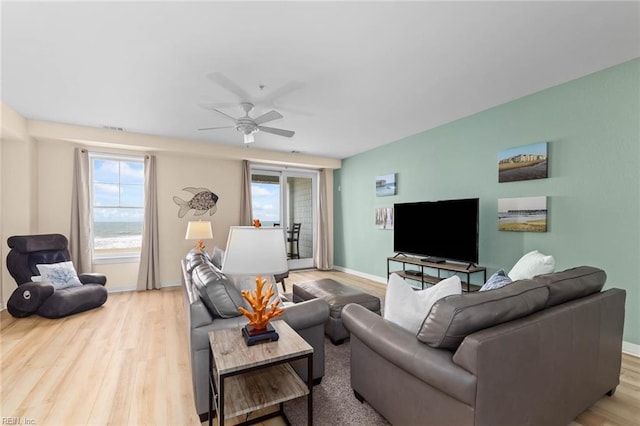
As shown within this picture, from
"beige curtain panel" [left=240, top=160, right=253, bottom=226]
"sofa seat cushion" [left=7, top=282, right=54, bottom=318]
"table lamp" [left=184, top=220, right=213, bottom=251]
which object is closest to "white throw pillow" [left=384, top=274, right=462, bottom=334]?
"table lamp" [left=184, top=220, right=213, bottom=251]

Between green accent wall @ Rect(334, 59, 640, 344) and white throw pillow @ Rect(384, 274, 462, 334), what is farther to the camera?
green accent wall @ Rect(334, 59, 640, 344)

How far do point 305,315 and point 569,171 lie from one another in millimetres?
3104

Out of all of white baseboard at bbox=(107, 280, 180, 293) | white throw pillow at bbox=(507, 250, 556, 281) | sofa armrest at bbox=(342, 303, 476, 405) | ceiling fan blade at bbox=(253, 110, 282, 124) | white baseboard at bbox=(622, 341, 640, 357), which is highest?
ceiling fan blade at bbox=(253, 110, 282, 124)

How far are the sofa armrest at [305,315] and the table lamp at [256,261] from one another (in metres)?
0.33

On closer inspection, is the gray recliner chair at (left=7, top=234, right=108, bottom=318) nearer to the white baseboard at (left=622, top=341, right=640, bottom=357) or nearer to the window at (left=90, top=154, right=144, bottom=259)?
the window at (left=90, top=154, right=144, bottom=259)

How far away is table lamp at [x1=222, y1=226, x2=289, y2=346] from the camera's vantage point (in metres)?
1.62

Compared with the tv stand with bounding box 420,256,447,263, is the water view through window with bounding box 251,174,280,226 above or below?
above

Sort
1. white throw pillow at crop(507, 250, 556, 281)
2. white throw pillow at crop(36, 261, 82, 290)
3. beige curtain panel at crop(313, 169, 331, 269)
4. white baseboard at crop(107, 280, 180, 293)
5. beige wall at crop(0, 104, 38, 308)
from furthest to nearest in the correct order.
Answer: beige curtain panel at crop(313, 169, 331, 269), white baseboard at crop(107, 280, 180, 293), beige wall at crop(0, 104, 38, 308), white throw pillow at crop(36, 261, 82, 290), white throw pillow at crop(507, 250, 556, 281)

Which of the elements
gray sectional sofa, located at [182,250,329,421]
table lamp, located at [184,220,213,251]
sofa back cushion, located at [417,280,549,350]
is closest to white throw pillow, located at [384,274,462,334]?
sofa back cushion, located at [417,280,549,350]

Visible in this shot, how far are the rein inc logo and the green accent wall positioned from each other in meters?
4.32

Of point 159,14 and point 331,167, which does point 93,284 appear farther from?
point 331,167

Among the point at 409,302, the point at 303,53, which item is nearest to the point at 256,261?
the point at 409,302

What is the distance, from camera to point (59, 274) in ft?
12.7

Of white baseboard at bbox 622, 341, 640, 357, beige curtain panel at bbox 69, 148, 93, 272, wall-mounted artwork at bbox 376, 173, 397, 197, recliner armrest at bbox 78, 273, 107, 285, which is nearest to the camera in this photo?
white baseboard at bbox 622, 341, 640, 357
